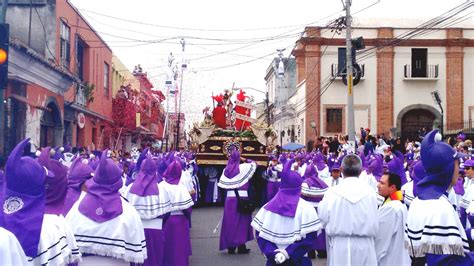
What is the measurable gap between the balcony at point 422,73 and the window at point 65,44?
83.6 feet

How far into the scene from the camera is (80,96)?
27719 millimetres

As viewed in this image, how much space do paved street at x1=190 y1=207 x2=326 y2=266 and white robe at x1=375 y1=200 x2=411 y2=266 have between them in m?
5.03

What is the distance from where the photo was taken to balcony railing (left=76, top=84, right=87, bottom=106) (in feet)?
88.5

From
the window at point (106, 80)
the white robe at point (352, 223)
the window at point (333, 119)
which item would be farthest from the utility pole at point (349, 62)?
the window at point (333, 119)

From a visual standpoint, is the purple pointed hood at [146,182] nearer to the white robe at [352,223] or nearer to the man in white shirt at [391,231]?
the white robe at [352,223]

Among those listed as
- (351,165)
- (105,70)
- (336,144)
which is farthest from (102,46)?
(351,165)

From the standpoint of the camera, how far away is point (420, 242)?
218 inches

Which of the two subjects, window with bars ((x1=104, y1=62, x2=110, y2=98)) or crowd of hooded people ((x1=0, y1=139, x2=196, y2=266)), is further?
window with bars ((x1=104, y1=62, x2=110, y2=98))

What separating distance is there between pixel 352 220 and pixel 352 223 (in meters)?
0.03

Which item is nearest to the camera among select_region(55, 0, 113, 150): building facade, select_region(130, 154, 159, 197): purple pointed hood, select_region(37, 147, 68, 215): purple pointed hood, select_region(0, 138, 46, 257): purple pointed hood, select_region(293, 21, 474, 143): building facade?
select_region(0, 138, 46, 257): purple pointed hood

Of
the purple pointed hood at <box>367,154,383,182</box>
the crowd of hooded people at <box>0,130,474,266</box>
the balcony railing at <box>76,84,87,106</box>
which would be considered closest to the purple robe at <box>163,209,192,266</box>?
the crowd of hooded people at <box>0,130,474,266</box>

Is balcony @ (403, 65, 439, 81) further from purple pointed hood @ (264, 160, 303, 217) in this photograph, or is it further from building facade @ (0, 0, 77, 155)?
purple pointed hood @ (264, 160, 303, 217)

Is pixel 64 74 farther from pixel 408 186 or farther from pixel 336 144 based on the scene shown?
pixel 408 186

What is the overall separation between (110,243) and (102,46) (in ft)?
90.6
